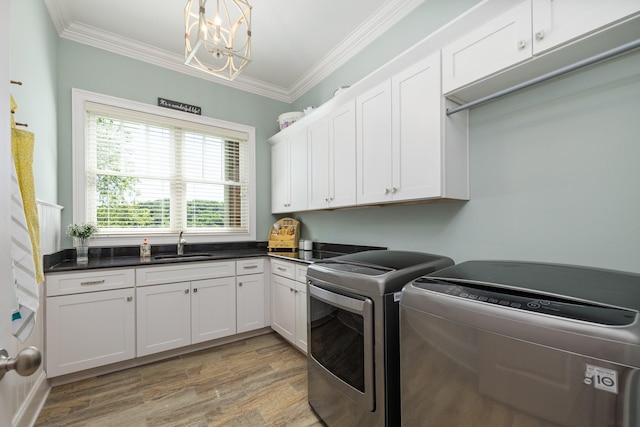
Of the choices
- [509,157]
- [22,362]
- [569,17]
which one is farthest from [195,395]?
[569,17]

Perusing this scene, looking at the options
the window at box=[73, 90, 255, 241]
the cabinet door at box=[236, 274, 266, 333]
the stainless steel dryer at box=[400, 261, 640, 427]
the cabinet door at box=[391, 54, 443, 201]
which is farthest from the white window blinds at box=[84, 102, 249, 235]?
the stainless steel dryer at box=[400, 261, 640, 427]

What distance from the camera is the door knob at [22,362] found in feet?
1.77

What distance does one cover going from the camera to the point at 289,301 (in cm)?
274

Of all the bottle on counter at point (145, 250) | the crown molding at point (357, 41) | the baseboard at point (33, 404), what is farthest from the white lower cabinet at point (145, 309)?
the crown molding at point (357, 41)

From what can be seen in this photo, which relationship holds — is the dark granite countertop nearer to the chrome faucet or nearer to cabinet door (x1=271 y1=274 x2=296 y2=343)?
the chrome faucet

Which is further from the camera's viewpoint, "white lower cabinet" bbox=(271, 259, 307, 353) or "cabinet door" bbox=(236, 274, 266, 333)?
"cabinet door" bbox=(236, 274, 266, 333)

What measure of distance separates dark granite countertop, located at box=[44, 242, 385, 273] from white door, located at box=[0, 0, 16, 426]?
189cm

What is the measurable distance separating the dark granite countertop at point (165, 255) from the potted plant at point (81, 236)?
7 cm

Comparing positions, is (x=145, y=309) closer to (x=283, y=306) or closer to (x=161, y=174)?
(x=283, y=306)

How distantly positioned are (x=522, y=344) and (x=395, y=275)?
638 millimetres

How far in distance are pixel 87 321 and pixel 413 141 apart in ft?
9.13

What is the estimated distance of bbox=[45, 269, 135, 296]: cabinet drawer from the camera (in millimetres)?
2109

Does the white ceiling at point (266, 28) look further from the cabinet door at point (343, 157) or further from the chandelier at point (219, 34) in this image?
the cabinet door at point (343, 157)

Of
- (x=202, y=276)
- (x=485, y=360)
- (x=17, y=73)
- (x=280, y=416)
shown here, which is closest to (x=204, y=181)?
(x=202, y=276)
